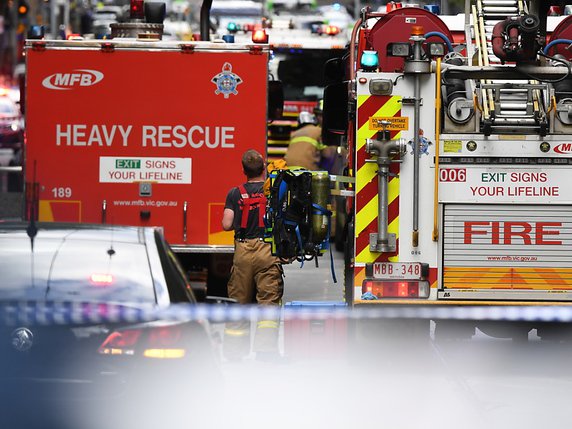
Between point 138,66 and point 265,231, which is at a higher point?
point 138,66

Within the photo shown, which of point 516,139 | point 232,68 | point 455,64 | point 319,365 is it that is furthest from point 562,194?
point 232,68

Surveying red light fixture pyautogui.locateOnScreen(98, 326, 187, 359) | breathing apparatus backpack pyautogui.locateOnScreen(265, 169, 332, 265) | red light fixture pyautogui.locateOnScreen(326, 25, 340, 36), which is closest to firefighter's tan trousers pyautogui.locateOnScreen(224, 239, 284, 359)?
breathing apparatus backpack pyautogui.locateOnScreen(265, 169, 332, 265)

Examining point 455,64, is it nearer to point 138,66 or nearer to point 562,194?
point 562,194

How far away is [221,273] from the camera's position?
1473 centimetres

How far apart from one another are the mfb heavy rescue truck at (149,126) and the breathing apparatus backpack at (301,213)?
3018 millimetres

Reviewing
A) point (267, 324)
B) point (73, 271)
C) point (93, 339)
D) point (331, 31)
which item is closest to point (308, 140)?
point (331, 31)

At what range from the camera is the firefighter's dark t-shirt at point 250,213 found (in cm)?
1177

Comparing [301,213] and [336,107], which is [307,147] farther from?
[301,213]

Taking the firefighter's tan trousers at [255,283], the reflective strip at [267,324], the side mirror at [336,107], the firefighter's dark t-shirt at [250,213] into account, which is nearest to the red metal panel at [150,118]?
the side mirror at [336,107]

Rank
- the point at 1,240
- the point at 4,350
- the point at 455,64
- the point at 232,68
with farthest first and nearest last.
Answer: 1. the point at 232,68
2. the point at 455,64
3. the point at 1,240
4. the point at 4,350

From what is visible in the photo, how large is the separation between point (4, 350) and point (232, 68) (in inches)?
307

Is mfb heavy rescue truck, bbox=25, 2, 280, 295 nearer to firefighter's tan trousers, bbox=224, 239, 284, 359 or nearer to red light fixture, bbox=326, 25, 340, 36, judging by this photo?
firefighter's tan trousers, bbox=224, 239, 284, 359

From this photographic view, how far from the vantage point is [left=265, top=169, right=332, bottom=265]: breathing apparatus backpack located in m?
10.9

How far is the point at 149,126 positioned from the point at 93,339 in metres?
7.71
